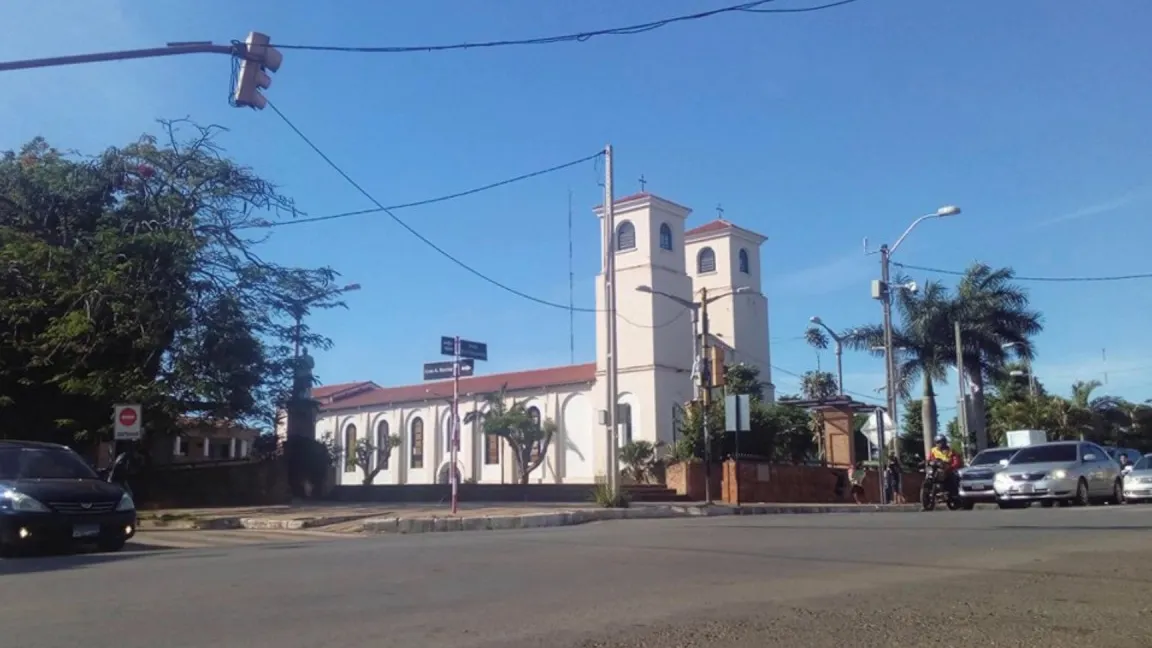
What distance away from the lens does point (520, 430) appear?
183 ft

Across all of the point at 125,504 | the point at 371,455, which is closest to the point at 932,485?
the point at 125,504

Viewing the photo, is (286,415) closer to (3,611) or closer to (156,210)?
(156,210)

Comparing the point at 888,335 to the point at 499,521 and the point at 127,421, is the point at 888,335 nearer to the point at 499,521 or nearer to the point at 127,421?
the point at 499,521

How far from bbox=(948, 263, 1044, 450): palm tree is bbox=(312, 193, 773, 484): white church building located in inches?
463

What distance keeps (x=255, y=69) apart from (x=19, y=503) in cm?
598

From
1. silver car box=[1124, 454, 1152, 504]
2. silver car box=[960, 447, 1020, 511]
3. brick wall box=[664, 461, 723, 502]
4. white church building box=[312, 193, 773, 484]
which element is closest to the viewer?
silver car box=[960, 447, 1020, 511]

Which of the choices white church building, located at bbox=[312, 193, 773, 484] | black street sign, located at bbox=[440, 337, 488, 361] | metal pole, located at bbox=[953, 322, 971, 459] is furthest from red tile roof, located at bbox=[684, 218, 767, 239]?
black street sign, located at bbox=[440, 337, 488, 361]

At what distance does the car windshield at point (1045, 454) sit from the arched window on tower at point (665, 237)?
119 feet

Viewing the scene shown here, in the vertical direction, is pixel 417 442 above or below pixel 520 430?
below

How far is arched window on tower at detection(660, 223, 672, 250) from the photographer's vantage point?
2296 inches

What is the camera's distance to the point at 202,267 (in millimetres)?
26609

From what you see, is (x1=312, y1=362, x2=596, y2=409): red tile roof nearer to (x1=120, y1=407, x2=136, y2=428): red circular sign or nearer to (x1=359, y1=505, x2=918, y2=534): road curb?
(x1=359, y1=505, x2=918, y2=534): road curb

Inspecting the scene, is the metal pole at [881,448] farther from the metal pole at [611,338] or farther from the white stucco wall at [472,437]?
the white stucco wall at [472,437]

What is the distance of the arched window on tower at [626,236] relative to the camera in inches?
2290
